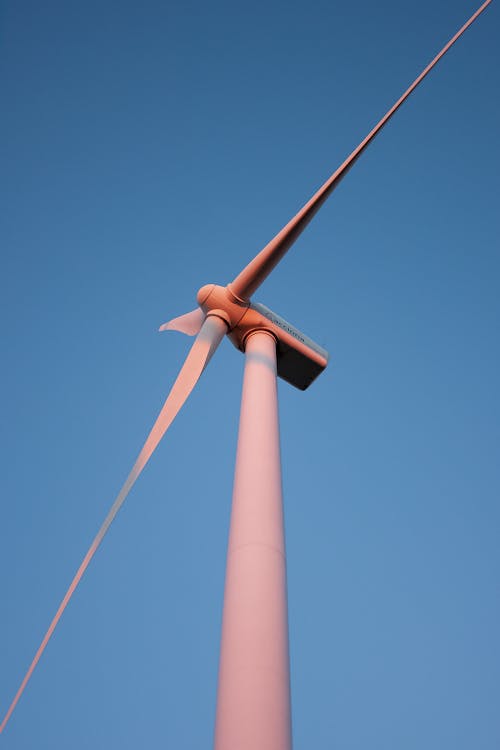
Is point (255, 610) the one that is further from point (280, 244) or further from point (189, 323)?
point (189, 323)

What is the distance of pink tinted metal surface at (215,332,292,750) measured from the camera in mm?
→ 4504

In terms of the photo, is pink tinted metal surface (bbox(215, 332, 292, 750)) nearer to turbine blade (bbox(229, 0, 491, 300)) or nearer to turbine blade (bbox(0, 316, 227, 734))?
turbine blade (bbox(0, 316, 227, 734))

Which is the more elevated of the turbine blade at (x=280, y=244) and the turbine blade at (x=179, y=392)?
the turbine blade at (x=280, y=244)

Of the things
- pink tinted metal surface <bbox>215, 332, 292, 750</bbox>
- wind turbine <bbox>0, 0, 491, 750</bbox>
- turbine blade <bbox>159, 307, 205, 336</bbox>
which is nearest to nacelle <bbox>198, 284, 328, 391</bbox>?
wind turbine <bbox>0, 0, 491, 750</bbox>

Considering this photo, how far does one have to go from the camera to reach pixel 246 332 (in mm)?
11062

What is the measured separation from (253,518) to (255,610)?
1.06 metres

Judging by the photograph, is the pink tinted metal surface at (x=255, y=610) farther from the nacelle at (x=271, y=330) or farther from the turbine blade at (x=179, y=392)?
the nacelle at (x=271, y=330)

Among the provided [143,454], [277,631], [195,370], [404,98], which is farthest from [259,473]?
[404,98]

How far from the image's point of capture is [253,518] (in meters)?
6.12

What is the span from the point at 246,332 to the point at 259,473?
4693 mm

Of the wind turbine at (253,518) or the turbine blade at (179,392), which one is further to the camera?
the turbine blade at (179,392)

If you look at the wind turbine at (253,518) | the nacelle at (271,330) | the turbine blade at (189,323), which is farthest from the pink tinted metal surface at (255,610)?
the turbine blade at (189,323)

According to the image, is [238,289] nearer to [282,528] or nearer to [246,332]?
[246,332]

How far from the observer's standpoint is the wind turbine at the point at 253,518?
15.1ft
